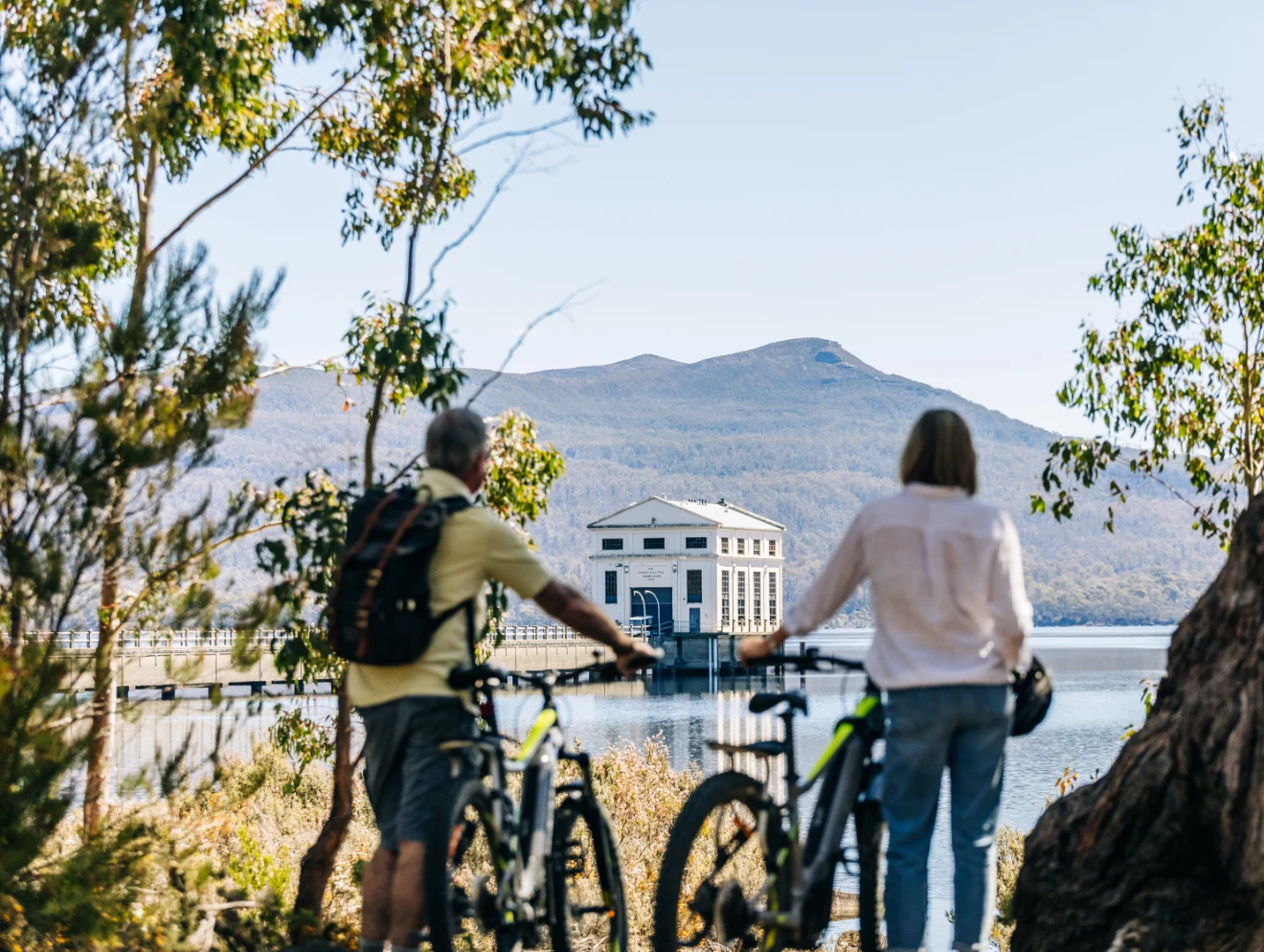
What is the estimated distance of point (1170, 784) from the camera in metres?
4.78

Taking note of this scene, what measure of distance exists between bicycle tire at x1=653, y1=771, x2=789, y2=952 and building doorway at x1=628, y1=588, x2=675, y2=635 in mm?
108819

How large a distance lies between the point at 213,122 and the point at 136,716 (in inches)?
186

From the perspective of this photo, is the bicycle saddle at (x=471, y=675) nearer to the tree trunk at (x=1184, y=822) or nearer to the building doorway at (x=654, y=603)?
the tree trunk at (x=1184, y=822)

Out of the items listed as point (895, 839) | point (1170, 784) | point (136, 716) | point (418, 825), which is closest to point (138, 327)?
point (136, 716)

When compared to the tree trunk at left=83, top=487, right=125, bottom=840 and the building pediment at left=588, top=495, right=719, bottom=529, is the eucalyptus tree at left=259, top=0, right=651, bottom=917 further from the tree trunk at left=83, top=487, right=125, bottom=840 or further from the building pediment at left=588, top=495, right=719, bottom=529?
the building pediment at left=588, top=495, right=719, bottom=529

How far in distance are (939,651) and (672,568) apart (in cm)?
11127

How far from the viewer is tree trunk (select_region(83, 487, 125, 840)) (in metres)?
5.55

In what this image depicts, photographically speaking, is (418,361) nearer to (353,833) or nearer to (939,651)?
(939,651)

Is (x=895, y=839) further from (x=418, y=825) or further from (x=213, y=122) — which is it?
(x=213, y=122)

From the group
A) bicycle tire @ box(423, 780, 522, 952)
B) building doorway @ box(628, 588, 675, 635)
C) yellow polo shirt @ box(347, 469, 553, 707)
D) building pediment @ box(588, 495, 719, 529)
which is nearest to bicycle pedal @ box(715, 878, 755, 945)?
bicycle tire @ box(423, 780, 522, 952)

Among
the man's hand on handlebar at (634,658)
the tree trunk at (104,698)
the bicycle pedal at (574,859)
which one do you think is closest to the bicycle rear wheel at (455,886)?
the bicycle pedal at (574,859)

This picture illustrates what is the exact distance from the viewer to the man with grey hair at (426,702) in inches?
167

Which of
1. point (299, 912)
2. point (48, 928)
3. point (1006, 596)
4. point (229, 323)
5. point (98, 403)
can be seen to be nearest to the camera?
point (1006, 596)

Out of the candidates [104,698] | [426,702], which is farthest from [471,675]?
[104,698]
